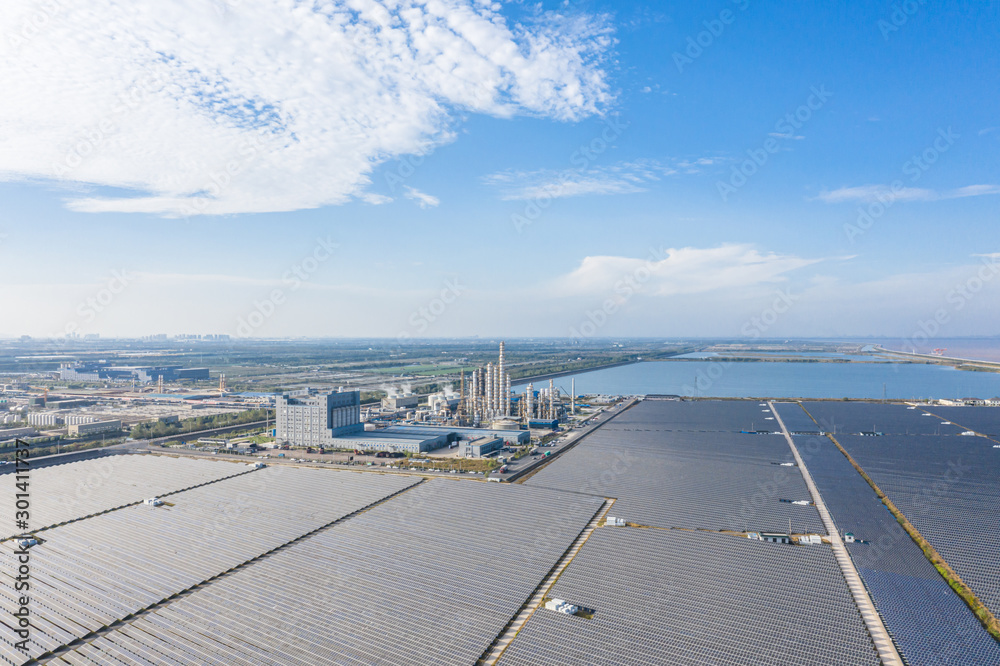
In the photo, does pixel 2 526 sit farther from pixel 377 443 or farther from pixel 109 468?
pixel 377 443

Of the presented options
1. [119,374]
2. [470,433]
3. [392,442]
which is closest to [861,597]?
[392,442]

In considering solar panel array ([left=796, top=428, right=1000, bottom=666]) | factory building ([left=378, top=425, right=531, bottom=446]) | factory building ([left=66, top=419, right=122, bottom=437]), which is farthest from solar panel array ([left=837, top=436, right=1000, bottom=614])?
factory building ([left=66, top=419, right=122, bottom=437])

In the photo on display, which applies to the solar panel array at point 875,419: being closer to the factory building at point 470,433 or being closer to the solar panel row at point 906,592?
the solar panel row at point 906,592

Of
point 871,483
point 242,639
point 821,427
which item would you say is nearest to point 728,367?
point 821,427

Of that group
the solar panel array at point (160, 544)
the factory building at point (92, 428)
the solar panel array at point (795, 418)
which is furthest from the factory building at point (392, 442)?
the solar panel array at point (795, 418)

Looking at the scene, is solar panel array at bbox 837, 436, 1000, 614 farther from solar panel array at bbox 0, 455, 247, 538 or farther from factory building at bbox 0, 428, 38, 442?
factory building at bbox 0, 428, 38, 442
